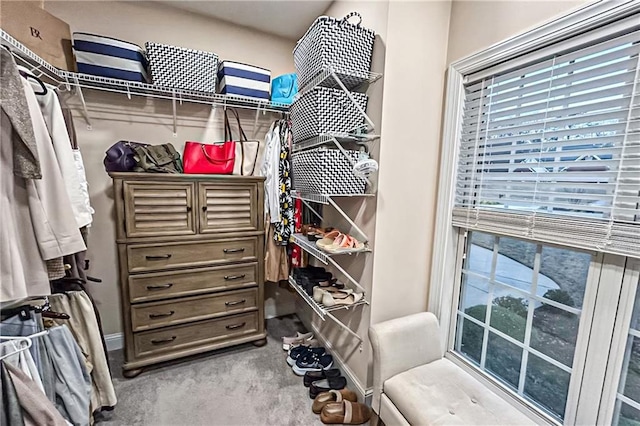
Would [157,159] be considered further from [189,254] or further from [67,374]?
[67,374]

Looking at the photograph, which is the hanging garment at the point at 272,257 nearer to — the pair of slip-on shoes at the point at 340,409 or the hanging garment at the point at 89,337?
the pair of slip-on shoes at the point at 340,409

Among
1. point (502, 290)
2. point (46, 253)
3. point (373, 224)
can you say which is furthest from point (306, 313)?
point (46, 253)

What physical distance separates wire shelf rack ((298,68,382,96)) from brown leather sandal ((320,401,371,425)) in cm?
188

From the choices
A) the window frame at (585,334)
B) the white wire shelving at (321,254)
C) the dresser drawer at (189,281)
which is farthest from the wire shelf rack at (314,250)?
the window frame at (585,334)

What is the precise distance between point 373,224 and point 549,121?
3.17 ft

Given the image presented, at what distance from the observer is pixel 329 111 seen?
1.57 meters

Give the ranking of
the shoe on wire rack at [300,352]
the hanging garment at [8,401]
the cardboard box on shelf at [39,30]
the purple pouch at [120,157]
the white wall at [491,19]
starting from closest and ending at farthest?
the hanging garment at [8,401], the white wall at [491,19], the cardboard box on shelf at [39,30], the purple pouch at [120,157], the shoe on wire rack at [300,352]

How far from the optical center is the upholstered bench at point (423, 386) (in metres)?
1.23

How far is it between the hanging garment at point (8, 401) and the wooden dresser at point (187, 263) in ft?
3.02

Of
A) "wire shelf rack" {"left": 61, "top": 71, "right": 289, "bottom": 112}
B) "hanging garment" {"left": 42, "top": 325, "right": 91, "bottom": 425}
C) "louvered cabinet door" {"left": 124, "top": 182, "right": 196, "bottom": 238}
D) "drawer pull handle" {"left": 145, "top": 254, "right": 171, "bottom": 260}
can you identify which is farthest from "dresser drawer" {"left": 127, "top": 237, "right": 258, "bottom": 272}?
"wire shelf rack" {"left": 61, "top": 71, "right": 289, "bottom": 112}

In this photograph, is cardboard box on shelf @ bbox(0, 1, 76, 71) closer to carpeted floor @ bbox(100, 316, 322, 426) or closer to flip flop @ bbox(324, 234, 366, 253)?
flip flop @ bbox(324, 234, 366, 253)

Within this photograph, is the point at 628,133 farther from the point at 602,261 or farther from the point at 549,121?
the point at 602,261

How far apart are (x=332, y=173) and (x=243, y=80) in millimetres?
1212

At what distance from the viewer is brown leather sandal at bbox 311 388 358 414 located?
5.55ft
